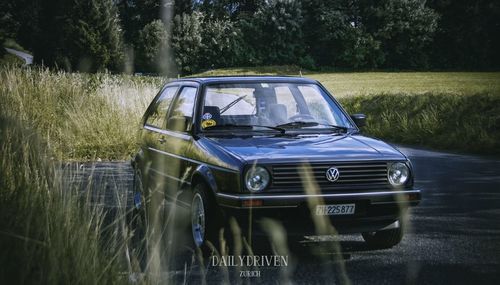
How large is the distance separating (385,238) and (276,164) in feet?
5.04

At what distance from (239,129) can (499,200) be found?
175 inches

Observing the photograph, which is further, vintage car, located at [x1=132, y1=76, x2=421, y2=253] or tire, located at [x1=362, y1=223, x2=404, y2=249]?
tire, located at [x1=362, y1=223, x2=404, y2=249]

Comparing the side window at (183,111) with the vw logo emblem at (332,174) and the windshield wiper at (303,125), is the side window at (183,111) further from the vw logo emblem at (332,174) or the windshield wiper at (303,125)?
the vw logo emblem at (332,174)

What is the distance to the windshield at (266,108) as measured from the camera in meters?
7.71

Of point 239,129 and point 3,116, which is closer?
point 3,116

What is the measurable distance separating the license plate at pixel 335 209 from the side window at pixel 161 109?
2722mm

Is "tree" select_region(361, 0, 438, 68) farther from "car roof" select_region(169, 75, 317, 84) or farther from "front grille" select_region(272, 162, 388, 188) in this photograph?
"front grille" select_region(272, 162, 388, 188)

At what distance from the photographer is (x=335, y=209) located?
6539mm

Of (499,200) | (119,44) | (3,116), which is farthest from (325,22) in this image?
(3,116)

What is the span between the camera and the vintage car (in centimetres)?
649

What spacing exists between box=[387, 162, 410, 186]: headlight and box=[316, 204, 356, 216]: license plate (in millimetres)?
519

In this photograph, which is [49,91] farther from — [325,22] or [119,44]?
[119,44]

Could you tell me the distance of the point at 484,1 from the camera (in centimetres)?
6900

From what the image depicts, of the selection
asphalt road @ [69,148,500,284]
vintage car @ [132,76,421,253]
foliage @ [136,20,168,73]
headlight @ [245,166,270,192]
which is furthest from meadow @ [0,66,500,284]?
foliage @ [136,20,168,73]
